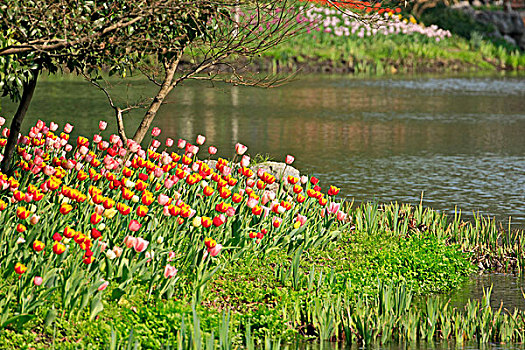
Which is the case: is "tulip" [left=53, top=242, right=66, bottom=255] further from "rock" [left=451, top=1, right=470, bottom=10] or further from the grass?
"rock" [left=451, top=1, right=470, bottom=10]

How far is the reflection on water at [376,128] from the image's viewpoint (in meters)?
11.1

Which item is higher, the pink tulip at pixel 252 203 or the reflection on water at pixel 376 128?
the pink tulip at pixel 252 203

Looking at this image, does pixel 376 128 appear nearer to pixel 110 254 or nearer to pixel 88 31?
pixel 88 31

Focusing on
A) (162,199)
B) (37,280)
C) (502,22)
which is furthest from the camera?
(502,22)

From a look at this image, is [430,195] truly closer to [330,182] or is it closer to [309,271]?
[330,182]

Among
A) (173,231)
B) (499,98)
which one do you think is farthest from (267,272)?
(499,98)

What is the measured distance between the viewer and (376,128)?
1670 centimetres

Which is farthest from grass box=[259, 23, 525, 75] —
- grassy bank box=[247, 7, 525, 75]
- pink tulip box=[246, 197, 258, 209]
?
pink tulip box=[246, 197, 258, 209]

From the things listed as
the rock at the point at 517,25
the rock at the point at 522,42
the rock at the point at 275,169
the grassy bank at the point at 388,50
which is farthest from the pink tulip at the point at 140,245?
the rock at the point at 517,25

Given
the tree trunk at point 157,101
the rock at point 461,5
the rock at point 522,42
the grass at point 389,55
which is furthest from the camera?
the rock at point 461,5

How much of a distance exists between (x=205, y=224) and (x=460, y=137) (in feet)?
36.0

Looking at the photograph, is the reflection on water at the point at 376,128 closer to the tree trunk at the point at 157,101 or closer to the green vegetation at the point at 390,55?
the tree trunk at the point at 157,101

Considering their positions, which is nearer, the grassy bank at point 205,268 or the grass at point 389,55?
the grassy bank at point 205,268

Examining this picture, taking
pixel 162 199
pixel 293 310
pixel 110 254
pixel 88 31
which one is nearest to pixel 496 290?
pixel 293 310
